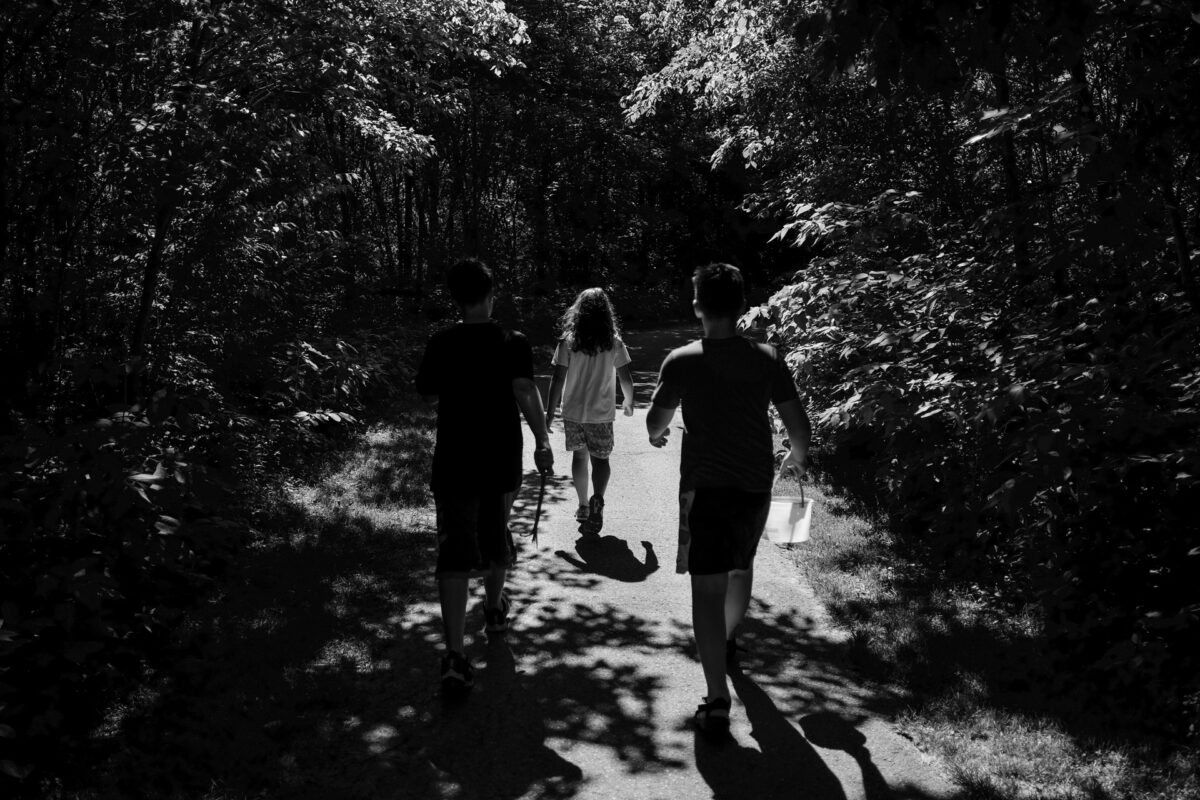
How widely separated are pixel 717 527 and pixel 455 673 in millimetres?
1543

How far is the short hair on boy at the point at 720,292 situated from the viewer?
475 centimetres

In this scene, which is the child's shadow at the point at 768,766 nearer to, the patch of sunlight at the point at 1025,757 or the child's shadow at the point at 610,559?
the patch of sunlight at the point at 1025,757

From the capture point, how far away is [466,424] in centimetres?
523

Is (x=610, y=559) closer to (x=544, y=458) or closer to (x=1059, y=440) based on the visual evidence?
(x=544, y=458)

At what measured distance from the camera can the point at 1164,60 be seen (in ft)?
15.5

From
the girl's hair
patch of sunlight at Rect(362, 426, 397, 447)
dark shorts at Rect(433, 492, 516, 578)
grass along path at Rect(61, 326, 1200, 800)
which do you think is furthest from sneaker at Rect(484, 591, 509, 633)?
patch of sunlight at Rect(362, 426, 397, 447)

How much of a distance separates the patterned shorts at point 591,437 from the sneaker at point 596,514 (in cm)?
36

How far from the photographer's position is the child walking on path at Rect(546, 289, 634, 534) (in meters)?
7.92

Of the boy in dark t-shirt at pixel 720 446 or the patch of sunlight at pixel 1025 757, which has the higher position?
the boy in dark t-shirt at pixel 720 446

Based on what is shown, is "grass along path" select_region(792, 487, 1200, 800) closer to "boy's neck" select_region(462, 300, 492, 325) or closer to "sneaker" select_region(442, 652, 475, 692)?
"sneaker" select_region(442, 652, 475, 692)

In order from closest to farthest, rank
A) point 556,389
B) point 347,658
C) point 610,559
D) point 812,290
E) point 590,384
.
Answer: point 347,658 < point 610,559 < point 556,389 < point 590,384 < point 812,290

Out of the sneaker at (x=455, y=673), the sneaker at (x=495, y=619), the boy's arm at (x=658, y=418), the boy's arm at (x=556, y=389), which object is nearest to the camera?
the boy's arm at (x=658, y=418)

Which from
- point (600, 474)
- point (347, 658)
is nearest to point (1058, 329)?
point (600, 474)

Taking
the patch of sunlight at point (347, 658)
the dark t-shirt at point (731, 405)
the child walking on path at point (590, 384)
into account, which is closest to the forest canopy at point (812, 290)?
the patch of sunlight at point (347, 658)
